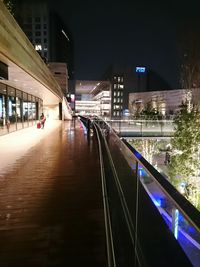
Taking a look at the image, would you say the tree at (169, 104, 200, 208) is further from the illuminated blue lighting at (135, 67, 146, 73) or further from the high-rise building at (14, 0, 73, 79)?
the illuminated blue lighting at (135, 67, 146, 73)

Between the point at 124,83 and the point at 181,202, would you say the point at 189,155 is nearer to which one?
the point at 181,202

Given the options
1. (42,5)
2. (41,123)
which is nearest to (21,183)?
(41,123)

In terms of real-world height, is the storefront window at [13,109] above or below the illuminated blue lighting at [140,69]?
below

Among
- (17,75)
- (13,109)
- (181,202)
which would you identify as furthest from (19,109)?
(181,202)

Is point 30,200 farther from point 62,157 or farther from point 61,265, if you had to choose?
point 62,157

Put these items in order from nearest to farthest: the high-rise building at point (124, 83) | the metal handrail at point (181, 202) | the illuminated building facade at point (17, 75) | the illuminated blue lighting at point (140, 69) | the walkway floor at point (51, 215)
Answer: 1. the metal handrail at point (181, 202)
2. the walkway floor at point (51, 215)
3. the illuminated building facade at point (17, 75)
4. the high-rise building at point (124, 83)
5. the illuminated blue lighting at point (140, 69)

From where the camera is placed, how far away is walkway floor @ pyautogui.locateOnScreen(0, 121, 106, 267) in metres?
2.53

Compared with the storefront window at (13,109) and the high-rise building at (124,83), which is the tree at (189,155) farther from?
the high-rise building at (124,83)

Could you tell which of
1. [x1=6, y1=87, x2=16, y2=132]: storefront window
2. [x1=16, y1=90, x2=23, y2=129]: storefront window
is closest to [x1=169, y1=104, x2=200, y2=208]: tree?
[x1=6, y1=87, x2=16, y2=132]: storefront window

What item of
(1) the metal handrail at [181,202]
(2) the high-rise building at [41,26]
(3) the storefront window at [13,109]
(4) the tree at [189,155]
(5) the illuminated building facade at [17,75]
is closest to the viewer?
(1) the metal handrail at [181,202]

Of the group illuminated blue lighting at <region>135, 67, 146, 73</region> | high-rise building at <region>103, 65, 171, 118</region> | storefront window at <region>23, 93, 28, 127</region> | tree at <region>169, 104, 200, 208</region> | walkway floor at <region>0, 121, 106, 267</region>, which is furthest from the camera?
illuminated blue lighting at <region>135, 67, 146, 73</region>

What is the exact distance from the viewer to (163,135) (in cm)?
1948

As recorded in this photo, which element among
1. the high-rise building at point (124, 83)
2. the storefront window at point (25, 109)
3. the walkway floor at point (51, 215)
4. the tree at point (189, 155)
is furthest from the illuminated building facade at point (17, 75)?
the high-rise building at point (124, 83)

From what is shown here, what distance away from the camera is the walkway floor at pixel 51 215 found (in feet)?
8.29
